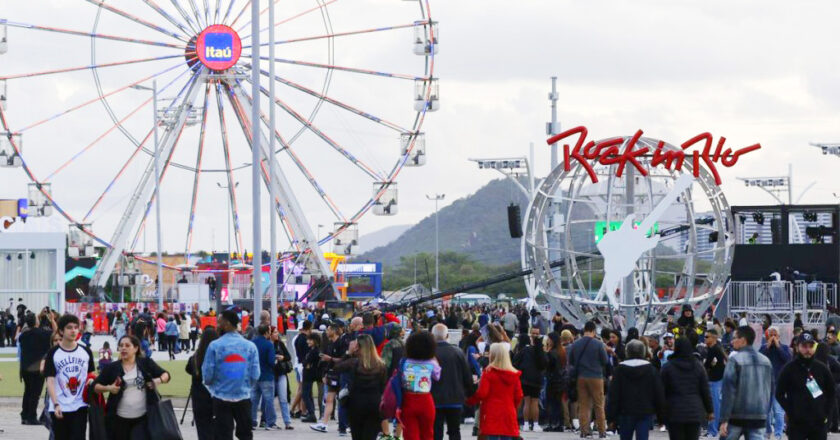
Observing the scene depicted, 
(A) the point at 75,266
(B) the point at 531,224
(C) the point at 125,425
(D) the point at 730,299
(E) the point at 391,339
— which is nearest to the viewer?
(C) the point at 125,425

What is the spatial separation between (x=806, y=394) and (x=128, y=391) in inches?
246

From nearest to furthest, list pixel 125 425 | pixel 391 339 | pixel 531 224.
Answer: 1. pixel 125 425
2. pixel 391 339
3. pixel 531 224

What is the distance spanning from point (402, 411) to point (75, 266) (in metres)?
90.1

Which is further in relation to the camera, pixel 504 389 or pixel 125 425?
pixel 504 389

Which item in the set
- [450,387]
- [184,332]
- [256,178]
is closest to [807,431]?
[450,387]

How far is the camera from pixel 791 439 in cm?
1395

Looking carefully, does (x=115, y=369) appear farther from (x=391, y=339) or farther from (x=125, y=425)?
(x=391, y=339)

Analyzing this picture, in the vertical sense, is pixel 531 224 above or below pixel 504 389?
above

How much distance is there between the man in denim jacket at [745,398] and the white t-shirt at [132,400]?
5434 mm

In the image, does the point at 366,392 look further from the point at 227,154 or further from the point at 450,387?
the point at 227,154

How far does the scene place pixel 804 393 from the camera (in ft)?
45.5

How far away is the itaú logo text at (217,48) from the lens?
4738cm

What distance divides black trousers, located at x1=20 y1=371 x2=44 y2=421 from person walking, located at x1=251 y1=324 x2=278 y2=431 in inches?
113

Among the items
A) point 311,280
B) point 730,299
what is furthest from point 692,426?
point 311,280
